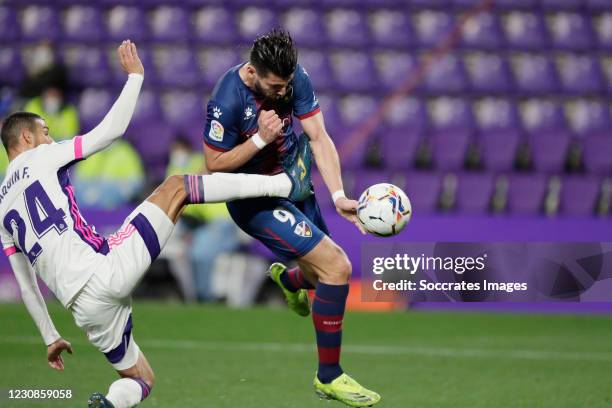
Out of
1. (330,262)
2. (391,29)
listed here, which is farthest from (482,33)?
(330,262)

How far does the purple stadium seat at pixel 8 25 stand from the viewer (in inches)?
610

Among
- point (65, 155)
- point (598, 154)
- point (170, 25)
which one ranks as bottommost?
point (65, 155)

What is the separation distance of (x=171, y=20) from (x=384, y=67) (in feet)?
10.1

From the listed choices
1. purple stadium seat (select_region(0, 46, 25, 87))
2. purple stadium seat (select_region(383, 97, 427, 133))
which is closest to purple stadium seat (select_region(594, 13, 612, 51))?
purple stadium seat (select_region(383, 97, 427, 133))

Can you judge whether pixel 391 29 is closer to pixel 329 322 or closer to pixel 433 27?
pixel 433 27

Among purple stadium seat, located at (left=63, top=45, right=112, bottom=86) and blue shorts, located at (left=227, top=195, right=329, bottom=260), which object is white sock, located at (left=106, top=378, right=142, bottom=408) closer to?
blue shorts, located at (left=227, top=195, right=329, bottom=260)

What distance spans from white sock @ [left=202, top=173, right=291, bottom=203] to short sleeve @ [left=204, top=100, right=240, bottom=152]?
0.33 m

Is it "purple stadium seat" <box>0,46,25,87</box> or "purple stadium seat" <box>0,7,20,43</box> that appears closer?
"purple stadium seat" <box>0,46,25,87</box>

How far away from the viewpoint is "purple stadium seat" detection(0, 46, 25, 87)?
1482cm

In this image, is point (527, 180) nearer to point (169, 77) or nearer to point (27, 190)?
point (169, 77)

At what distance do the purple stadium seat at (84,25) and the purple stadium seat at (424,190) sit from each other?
17.1 feet

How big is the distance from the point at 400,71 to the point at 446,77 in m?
0.63

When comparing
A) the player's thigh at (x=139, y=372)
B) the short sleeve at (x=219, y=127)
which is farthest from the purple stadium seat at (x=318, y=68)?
the player's thigh at (x=139, y=372)

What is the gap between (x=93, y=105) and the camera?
14.4 metres
